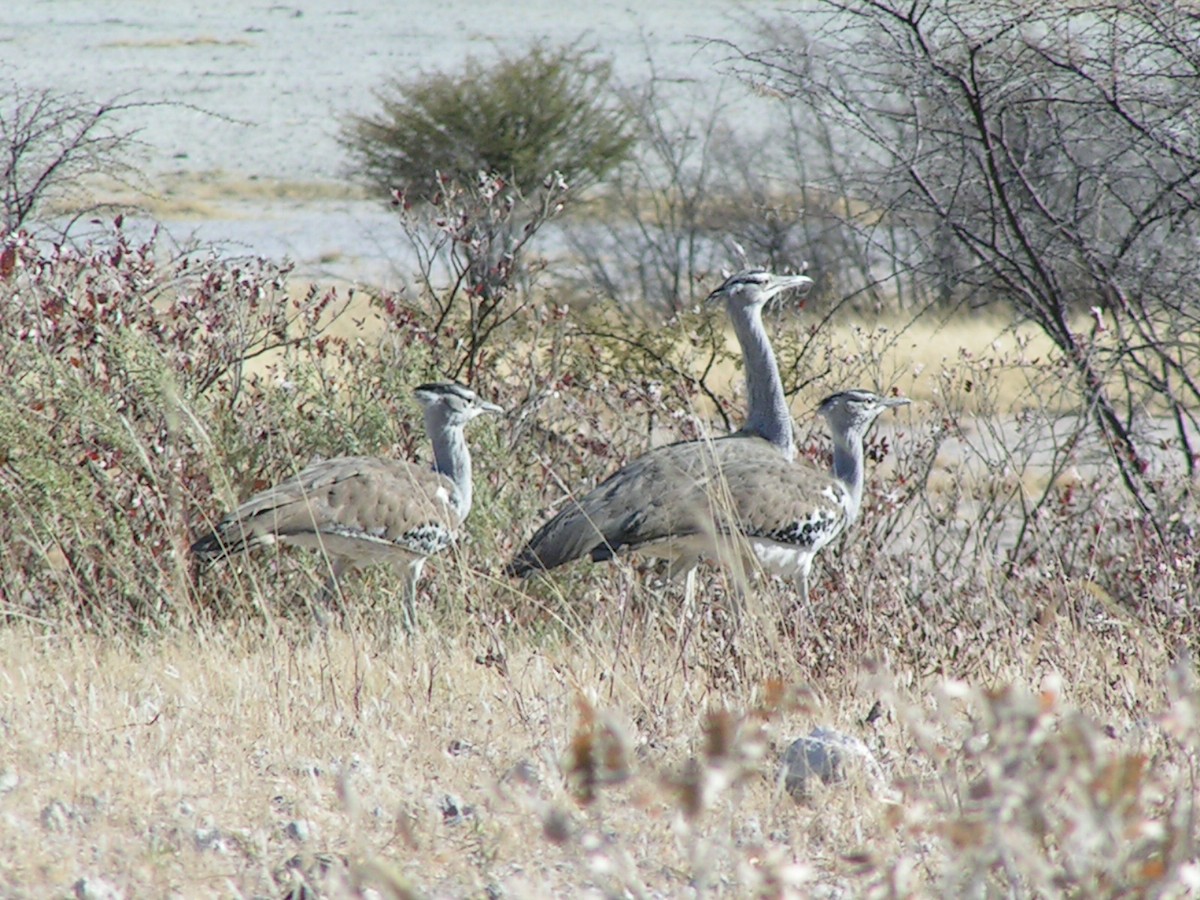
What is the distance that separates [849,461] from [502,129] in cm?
1410

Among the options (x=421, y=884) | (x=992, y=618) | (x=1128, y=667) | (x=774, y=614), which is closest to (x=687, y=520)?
(x=774, y=614)

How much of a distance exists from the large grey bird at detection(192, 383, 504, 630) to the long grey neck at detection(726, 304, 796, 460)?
92 centimetres

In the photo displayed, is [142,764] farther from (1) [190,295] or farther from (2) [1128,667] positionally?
(1) [190,295]

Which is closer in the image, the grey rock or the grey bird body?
the grey rock

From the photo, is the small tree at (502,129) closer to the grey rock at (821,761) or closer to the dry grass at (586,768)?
the dry grass at (586,768)

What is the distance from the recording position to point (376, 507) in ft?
18.3

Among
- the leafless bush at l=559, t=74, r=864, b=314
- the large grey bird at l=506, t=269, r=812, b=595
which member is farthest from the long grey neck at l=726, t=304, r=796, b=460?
the leafless bush at l=559, t=74, r=864, b=314

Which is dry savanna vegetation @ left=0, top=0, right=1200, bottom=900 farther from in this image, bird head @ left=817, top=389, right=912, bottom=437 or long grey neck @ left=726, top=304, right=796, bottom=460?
long grey neck @ left=726, top=304, right=796, bottom=460

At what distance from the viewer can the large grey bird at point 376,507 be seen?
5.31m

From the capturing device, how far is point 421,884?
301cm

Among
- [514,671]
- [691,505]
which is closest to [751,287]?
[691,505]

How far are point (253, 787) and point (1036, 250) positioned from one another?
4005 millimetres

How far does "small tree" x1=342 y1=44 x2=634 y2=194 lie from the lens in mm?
19062

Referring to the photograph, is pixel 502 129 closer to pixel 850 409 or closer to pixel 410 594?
pixel 850 409
